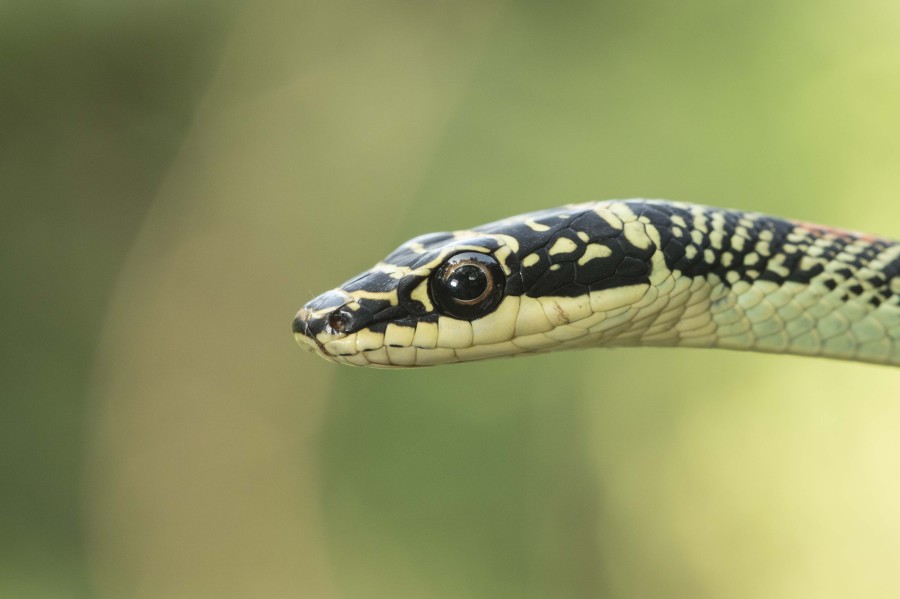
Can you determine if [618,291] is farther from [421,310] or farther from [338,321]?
[338,321]

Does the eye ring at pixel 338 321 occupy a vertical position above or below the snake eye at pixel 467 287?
below

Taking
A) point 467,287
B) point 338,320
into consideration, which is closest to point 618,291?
point 467,287

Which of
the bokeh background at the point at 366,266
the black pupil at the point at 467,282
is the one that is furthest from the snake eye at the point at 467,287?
the bokeh background at the point at 366,266

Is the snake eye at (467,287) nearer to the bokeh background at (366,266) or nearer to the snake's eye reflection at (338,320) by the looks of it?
the snake's eye reflection at (338,320)

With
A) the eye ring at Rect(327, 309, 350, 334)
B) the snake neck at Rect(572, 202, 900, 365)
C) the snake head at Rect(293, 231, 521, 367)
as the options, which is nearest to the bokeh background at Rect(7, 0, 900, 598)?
the snake neck at Rect(572, 202, 900, 365)

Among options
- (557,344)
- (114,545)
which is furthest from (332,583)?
(557,344)

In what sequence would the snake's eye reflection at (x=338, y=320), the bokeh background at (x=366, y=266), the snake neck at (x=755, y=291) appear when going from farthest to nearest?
the bokeh background at (x=366, y=266) → the snake neck at (x=755, y=291) → the snake's eye reflection at (x=338, y=320)

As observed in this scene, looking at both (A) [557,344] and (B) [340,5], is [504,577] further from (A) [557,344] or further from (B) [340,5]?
(B) [340,5]
